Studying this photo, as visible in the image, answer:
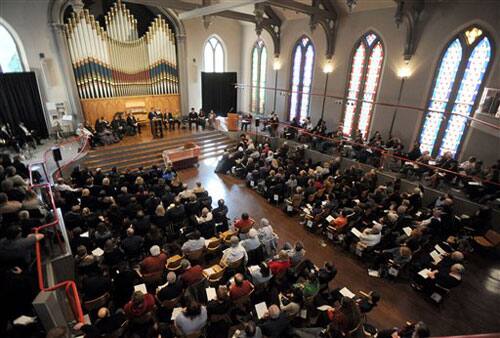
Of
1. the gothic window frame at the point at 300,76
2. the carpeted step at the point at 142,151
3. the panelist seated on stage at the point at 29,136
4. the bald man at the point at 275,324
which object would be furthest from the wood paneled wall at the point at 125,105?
the bald man at the point at 275,324

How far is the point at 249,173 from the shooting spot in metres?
9.73

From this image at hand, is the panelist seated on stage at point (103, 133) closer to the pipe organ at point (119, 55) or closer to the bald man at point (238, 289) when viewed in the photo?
the pipe organ at point (119, 55)

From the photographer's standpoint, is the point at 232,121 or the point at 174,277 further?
the point at 232,121

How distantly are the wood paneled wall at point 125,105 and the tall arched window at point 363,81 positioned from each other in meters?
9.40

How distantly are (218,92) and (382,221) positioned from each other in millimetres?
12981

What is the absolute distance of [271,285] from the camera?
4809 millimetres

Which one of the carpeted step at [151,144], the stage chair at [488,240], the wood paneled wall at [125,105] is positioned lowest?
the stage chair at [488,240]

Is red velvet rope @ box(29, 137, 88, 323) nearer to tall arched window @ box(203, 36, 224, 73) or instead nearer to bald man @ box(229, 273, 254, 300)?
bald man @ box(229, 273, 254, 300)

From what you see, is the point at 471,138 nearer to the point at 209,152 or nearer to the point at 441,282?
the point at 441,282

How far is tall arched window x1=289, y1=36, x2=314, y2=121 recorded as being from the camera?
565 inches

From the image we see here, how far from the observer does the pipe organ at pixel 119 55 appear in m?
11.4

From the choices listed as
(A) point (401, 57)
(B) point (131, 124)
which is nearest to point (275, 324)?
(A) point (401, 57)

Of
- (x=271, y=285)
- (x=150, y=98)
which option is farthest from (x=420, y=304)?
(x=150, y=98)

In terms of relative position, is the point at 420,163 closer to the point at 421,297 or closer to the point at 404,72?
the point at 421,297
